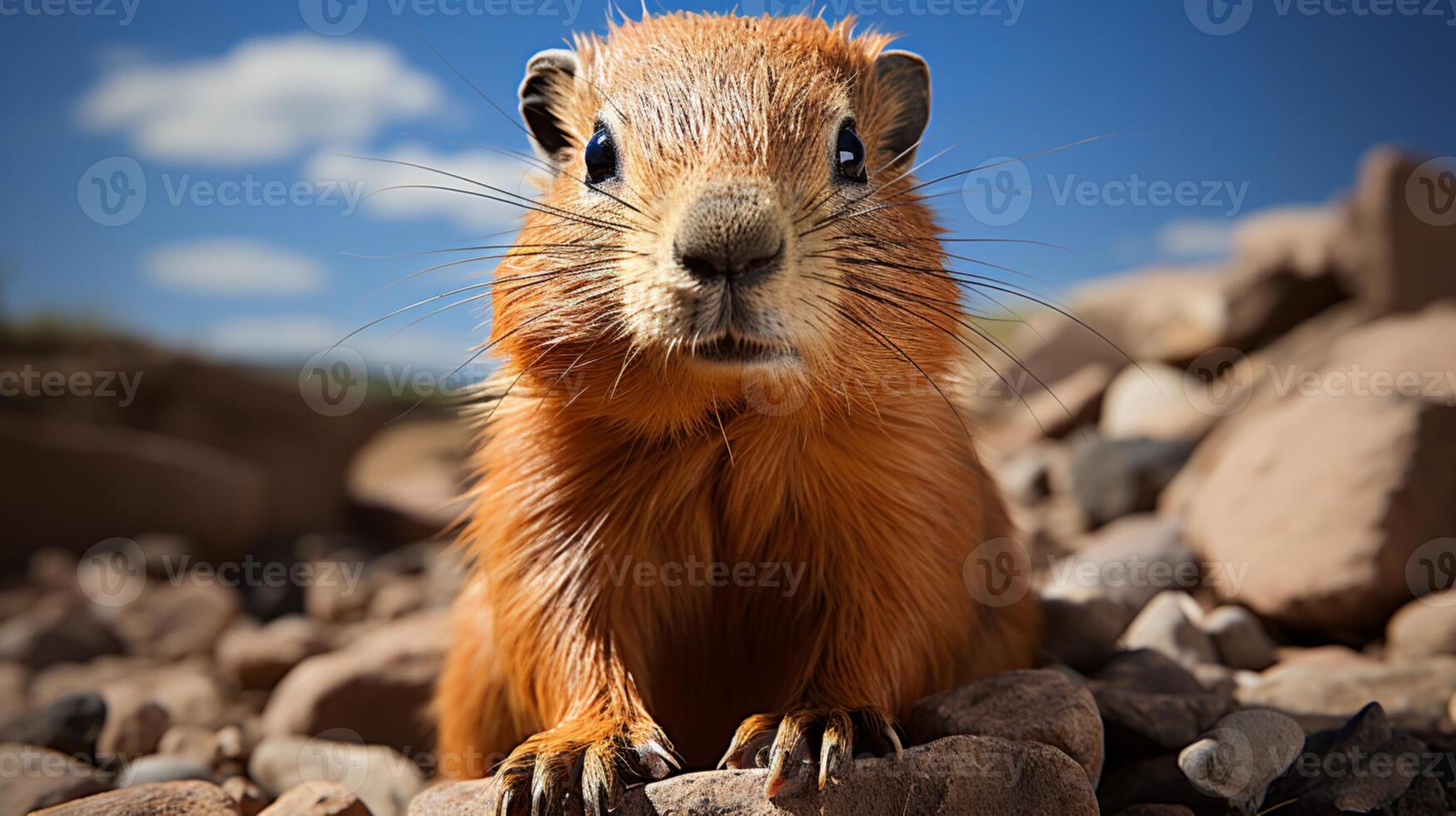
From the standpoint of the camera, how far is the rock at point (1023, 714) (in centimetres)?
328

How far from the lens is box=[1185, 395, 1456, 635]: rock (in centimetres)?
539

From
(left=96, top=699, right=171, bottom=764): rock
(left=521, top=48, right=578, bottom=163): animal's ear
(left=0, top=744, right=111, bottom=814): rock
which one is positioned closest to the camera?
(left=0, top=744, right=111, bottom=814): rock

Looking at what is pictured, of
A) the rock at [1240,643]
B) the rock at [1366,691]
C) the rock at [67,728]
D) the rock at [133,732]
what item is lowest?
the rock at [1240,643]

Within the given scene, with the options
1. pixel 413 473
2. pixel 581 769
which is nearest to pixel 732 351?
pixel 581 769

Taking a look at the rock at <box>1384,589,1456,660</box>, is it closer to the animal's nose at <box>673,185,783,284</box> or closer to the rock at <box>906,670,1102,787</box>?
the rock at <box>906,670,1102,787</box>

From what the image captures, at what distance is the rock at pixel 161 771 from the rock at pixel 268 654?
6.20 feet

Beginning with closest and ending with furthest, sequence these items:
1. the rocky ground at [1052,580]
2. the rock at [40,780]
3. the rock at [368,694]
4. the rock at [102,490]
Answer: the rocky ground at [1052,580] < the rock at [40,780] < the rock at [368,694] < the rock at [102,490]

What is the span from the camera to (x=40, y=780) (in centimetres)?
386

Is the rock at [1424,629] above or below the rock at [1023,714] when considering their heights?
below

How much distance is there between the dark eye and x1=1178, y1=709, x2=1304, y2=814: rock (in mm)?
2210

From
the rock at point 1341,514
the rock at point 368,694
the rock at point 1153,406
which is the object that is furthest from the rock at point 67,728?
the rock at point 1153,406

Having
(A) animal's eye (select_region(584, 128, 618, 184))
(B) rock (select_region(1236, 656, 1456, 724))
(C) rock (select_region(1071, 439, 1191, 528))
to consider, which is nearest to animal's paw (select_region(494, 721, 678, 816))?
(A) animal's eye (select_region(584, 128, 618, 184))

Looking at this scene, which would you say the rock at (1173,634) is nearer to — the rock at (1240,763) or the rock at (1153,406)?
the rock at (1240,763)

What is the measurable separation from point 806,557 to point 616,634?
73 cm
